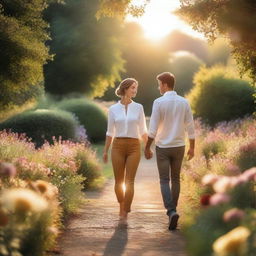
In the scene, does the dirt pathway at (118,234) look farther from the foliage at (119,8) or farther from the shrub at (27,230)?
the foliage at (119,8)

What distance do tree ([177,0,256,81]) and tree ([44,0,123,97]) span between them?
2323 centimetres

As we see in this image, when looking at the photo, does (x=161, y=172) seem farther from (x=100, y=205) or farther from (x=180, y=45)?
(x=180, y=45)

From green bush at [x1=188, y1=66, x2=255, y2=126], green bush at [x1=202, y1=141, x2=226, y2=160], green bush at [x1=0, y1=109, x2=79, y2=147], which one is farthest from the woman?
green bush at [x1=188, y1=66, x2=255, y2=126]

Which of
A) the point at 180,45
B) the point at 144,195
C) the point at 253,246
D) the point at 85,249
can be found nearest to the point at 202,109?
the point at 144,195

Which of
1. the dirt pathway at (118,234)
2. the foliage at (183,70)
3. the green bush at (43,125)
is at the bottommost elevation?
the dirt pathway at (118,234)

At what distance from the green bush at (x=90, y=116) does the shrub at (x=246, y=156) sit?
19.6 meters

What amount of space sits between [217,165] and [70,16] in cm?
2608

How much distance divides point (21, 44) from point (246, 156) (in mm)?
5076

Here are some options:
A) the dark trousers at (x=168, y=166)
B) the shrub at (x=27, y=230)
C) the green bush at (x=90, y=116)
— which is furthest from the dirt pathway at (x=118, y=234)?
the green bush at (x=90, y=116)

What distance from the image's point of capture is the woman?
325 inches

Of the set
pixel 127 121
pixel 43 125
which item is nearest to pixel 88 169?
pixel 127 121

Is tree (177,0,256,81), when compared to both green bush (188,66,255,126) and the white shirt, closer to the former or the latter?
the white shirt

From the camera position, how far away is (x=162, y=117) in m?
7.92

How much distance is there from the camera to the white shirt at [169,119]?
25.7 ft
